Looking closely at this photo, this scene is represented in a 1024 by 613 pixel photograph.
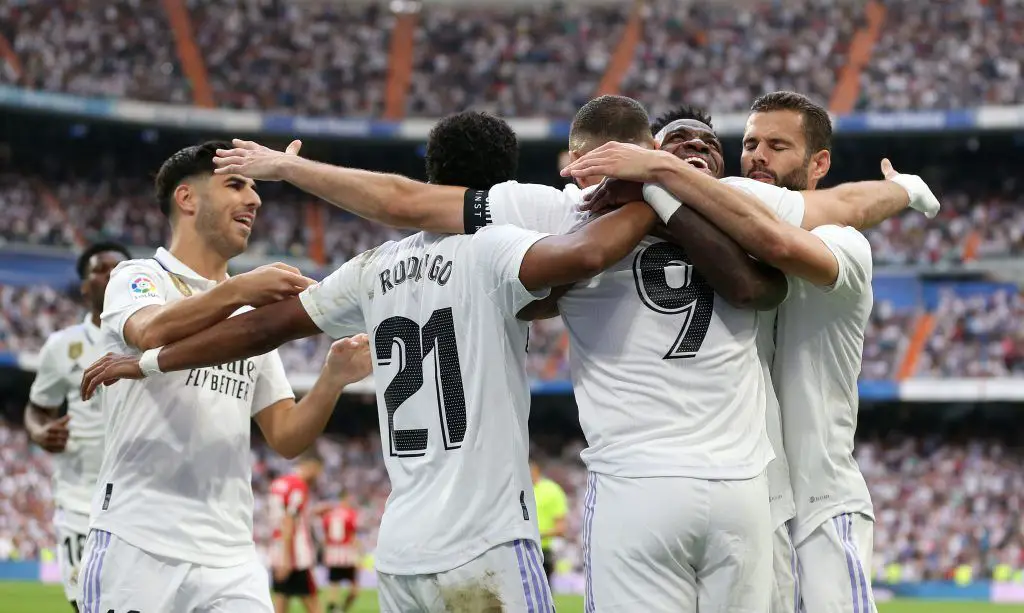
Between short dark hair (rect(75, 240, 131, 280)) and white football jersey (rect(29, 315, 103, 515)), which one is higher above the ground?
short dark hair (rect(75, 240, 131, 280))

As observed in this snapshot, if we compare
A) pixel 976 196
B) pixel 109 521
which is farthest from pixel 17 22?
pixel 109 521

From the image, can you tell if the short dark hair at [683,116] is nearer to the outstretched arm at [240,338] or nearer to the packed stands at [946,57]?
the outstretched arm at [240,338]

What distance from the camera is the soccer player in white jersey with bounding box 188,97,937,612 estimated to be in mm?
3932

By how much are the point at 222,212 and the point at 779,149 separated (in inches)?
105

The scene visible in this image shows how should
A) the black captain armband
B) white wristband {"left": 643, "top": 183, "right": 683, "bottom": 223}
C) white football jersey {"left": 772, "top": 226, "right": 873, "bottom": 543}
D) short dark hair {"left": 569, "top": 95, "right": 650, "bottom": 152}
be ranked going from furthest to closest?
white football jersey {"left": 772, "top": 226, "right": 873, "bottom": 543} < short dark hair {"left": 569, "top": 95, "right": 650, "bottom": 152} < the black captain armband < white wristband {"left": 643, "top": 183, "right": 683, "bottom": 223}

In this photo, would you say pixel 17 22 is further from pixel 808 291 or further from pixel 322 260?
pixel 808 291

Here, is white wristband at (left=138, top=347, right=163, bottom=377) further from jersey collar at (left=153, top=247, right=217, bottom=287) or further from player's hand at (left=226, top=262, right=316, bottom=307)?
jersey collar at (left=153, top=247, right=217, bottom=287)

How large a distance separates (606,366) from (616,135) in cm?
91

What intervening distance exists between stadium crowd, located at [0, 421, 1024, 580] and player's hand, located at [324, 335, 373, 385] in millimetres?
21560

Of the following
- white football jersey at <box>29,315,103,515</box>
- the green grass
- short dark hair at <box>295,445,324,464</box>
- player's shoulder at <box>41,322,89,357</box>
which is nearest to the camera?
white football jersey at <box>29,315,103,515</box>

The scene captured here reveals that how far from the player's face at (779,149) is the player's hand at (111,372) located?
262 cm

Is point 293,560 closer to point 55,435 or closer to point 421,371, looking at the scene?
point 55,435

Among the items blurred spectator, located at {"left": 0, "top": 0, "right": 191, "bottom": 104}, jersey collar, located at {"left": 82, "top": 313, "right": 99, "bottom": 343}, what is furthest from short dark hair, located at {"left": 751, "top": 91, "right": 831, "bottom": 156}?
blurred spectator, located at {"left": 0, "top": 0, "right": 191, "bottom": 104}

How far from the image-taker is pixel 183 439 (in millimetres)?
5328
